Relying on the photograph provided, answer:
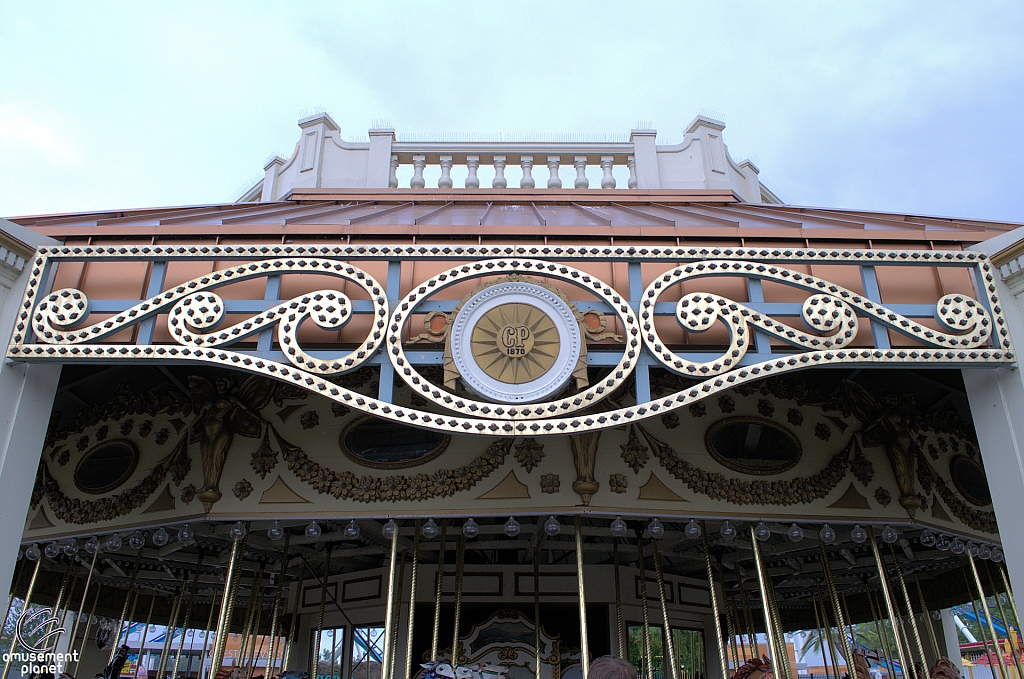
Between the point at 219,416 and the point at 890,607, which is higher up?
the point at 219,416

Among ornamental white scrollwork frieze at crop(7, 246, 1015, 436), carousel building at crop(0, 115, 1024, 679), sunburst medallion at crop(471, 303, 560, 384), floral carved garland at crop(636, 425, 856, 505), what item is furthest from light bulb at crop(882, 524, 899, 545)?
sunburst medallion at crop(471, 303, 560, 384)

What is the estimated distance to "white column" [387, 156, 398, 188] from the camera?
39.3 ft

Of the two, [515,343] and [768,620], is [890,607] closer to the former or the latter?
[768,620]

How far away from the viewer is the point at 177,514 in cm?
793

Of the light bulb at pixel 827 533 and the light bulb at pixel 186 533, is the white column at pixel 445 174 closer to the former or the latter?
the light bulb at pixel 186 533

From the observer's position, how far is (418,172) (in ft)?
38.8

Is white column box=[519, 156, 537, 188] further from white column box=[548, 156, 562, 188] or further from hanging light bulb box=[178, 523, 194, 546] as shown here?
hanging light bulb box=[178, 523, 194, 546]

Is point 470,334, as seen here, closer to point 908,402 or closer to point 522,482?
point 522,482

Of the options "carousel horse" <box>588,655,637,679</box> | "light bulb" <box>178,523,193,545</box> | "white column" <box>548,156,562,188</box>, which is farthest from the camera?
"white column" <box>548,156,562,188</box>

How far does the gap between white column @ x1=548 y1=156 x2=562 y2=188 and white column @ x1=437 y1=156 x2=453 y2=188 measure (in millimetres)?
1591

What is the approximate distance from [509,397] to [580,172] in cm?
701

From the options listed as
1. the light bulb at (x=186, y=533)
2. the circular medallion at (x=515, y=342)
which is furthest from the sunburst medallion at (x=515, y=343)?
the light bulb at (x=186, y=533)

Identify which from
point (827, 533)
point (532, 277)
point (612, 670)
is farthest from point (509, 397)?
point (827, 533)

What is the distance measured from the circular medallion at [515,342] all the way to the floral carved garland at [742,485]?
2.59 metres
